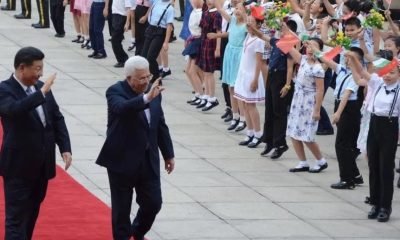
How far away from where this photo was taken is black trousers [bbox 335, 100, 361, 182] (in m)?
14.0

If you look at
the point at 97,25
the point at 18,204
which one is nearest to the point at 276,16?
the point at 18,204

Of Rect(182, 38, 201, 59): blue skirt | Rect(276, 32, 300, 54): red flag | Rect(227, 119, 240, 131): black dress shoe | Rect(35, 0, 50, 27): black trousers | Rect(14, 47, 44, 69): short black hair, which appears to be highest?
Rect(14, 47, 44, 69): short black hair

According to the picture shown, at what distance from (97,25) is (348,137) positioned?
9568 millimetres

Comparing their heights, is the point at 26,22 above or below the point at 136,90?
below

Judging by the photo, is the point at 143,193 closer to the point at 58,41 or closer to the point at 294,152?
the point at 294,152

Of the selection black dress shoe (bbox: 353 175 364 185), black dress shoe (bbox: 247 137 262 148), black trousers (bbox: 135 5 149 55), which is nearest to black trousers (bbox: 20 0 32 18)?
black trousers (bbox: 135 5 149 55)

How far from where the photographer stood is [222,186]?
14.2m

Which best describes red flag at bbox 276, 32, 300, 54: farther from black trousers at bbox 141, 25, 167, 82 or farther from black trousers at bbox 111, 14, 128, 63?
black trousers at bbox 111, 14, 128, 63

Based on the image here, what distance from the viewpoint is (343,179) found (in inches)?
570

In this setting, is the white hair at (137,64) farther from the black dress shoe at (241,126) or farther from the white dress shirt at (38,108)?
the black dress shoe at (241,126)

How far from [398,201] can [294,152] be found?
265cm

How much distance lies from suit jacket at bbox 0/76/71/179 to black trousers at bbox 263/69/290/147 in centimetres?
530

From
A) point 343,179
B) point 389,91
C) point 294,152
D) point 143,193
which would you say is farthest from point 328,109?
point 143,193

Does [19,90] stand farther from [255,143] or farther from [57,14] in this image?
[57,14]
